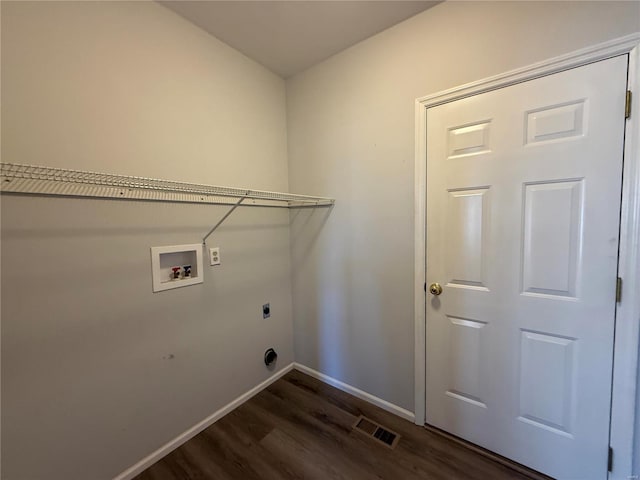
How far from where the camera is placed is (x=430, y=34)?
4.96 ft

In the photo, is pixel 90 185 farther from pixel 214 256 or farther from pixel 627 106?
pixel 627 106

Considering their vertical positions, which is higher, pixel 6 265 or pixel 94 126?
pixel 94 126

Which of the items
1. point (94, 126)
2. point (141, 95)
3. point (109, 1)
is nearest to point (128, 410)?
point (94, 126)

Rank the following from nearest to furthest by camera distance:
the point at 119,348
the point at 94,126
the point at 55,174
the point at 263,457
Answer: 1. the point at 55,174
2. the point at 94,126
3. the point at 119,348
4. the point at 263,457

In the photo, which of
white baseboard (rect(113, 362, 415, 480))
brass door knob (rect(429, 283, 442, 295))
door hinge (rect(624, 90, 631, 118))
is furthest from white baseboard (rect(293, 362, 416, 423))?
door hinge (rect(624, 90, 631, 118))

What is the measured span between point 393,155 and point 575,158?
88cm

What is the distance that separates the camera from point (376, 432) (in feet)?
5.43

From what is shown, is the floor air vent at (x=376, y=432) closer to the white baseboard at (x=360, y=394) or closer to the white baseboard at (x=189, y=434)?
the white baseboard at (x=360, y=394)

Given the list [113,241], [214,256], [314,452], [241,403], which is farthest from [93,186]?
[314,452]

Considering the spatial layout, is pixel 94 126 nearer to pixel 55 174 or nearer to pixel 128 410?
pixel 55 174

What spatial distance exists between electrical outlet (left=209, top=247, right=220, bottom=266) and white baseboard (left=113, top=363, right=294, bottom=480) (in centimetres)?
106

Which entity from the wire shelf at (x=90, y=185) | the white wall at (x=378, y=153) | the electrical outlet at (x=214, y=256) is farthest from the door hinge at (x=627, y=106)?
the electrical outlet at (x=214, y=256)

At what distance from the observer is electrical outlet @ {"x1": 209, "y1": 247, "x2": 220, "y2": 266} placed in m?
1.73

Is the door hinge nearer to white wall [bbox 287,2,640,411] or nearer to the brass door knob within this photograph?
white wall [bbox 287,2,640,411]
